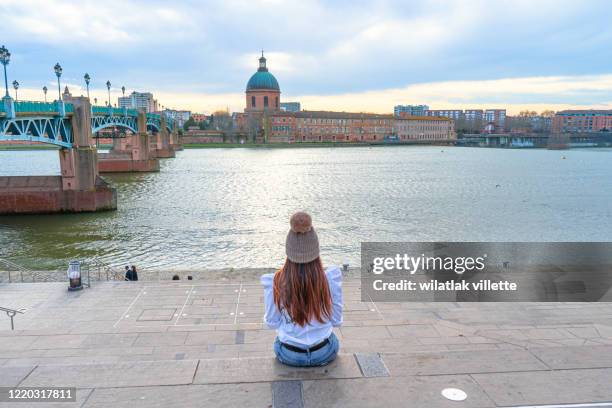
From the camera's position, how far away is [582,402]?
162 inches

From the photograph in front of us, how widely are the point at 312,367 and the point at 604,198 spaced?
152 feet

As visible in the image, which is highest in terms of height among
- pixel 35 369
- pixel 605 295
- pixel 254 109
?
pixel 254 109

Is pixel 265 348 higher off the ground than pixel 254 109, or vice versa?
pixel 254 109

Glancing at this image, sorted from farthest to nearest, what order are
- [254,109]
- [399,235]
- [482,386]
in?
[254,109], [399,235], [482,386]

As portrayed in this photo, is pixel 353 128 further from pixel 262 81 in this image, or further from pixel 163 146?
Result: pixel 163 146

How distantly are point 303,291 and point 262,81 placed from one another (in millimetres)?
161770

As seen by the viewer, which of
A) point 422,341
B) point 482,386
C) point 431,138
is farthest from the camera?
point 431,138

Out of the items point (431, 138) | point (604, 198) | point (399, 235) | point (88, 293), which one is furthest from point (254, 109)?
point (88, 293)

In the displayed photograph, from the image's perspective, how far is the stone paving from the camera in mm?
4316

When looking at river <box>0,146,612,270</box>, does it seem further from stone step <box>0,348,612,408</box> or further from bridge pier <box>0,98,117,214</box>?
stone step <box>0,348,612,408</box>

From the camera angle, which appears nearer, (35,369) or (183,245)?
(35,369)

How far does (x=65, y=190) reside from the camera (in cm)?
3591

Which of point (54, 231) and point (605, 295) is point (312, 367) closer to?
point (605, 295)

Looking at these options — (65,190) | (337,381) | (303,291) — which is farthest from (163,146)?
(337,381)
